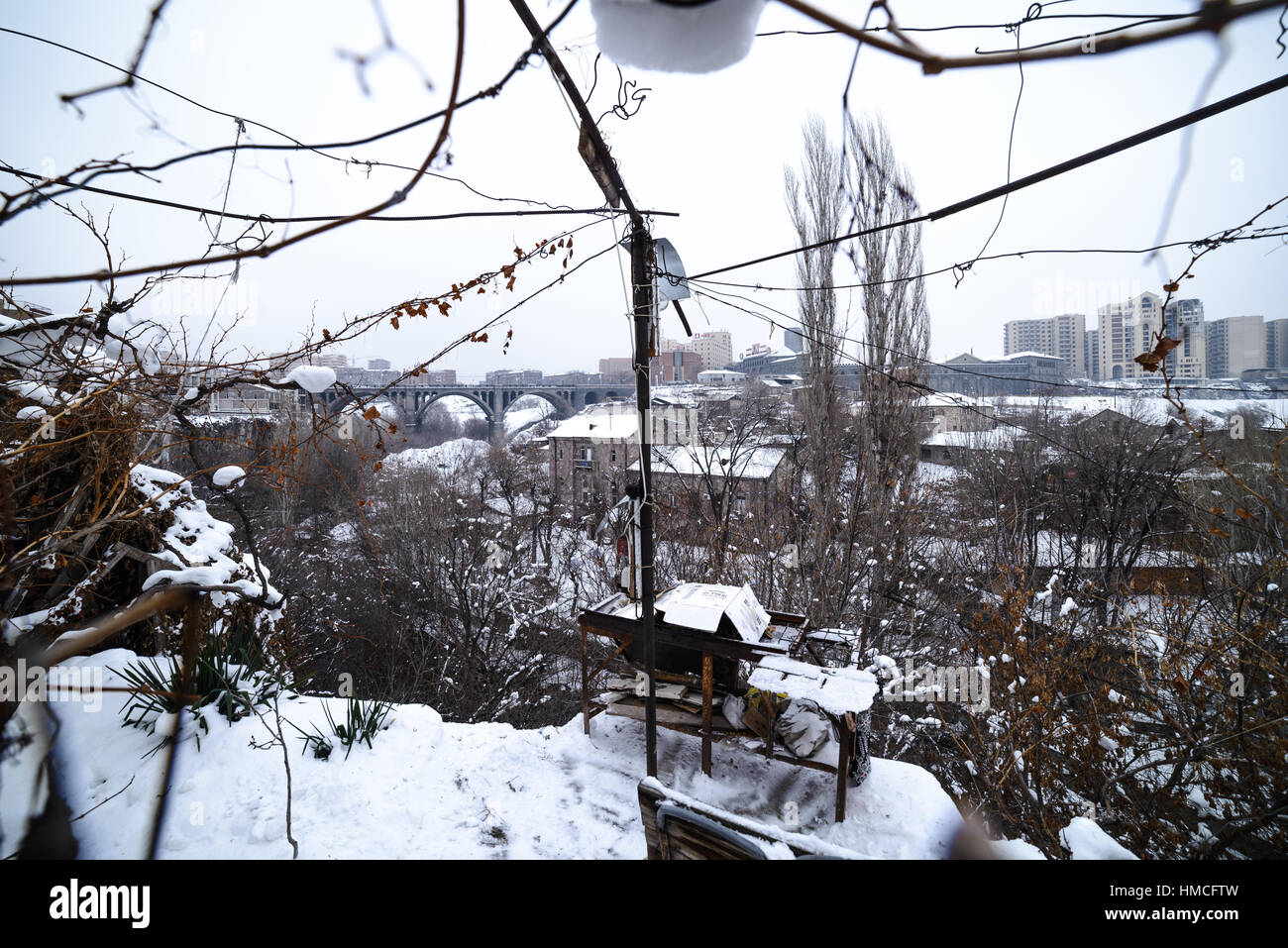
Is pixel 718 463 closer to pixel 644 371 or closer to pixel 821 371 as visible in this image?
pixel 821 371

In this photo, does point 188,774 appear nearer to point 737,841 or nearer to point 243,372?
point 243,372

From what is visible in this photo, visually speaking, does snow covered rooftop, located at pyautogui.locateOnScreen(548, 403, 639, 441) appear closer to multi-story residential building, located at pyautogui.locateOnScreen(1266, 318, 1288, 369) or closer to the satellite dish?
the satellite dish

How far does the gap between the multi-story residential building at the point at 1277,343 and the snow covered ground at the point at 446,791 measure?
10.1 ft

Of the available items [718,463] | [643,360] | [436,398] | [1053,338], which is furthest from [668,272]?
[436,398]

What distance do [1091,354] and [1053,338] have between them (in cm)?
283

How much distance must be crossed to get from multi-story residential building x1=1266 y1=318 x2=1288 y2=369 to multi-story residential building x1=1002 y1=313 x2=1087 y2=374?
12.5 feet

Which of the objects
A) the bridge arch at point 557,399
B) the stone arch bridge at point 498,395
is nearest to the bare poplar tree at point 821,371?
the stone arch bridge at point 498,395

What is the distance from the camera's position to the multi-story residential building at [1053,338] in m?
7.91

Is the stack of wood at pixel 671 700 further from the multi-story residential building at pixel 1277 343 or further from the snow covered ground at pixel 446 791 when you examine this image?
the multi-story residential building at pixel 1277 343

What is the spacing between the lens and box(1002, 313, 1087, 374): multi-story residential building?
791cm

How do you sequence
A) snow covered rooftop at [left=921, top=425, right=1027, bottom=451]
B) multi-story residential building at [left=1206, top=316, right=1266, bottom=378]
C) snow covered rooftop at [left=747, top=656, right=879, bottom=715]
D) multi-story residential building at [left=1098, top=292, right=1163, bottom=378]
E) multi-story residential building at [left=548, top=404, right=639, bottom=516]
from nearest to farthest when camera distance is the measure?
multi-story residential building at [left=1206, top=316, right=1266, bottom=378] < snow covered rooftop at [left=747, top=656, right=879, bottom=715] < multi-story residential building at [left=1098, top=292, right=1163, bottom=378] < snow covered rooftop at [left=921, top=425, right=1027, bottom=451] < multi-story residential building at [left=548, top=404, right=639, bottom=516]

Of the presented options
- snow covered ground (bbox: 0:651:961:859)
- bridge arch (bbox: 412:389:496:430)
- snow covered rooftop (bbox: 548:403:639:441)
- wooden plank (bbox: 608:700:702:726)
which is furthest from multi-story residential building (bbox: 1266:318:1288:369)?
bridge arch (bbox: 412:389:496:430)

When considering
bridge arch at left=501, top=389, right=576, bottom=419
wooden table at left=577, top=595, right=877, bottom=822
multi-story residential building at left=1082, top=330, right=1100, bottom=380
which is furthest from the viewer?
bridge arch at left=501, top=389, right=576, bottom=419
